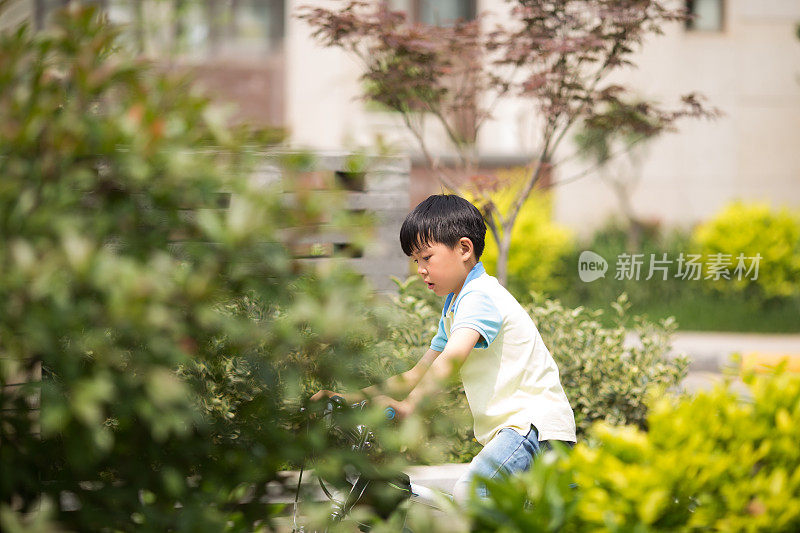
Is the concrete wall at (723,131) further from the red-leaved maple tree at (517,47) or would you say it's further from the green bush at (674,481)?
the green bush at (674,481)

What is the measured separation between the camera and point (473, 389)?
2920 millimetres

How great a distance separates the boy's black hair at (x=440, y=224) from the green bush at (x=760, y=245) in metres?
9.68

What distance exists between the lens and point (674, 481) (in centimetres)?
210

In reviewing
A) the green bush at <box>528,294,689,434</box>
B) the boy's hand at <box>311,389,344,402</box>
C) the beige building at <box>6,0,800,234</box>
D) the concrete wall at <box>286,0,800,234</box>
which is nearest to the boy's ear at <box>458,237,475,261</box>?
the boy's hand at <box>311,389,344,402</box>

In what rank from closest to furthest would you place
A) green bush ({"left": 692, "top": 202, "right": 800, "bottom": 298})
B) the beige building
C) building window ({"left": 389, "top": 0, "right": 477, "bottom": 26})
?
1. green bush ({"left": 692, "top": 202, "right": 800, "bottom": 298})
2. the beige building
3. building window ({"left": 389, "top": 0, "right": 477, "bottom": 26})

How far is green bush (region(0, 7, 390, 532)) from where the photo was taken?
166 cm

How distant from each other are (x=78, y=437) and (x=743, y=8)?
1669 cm

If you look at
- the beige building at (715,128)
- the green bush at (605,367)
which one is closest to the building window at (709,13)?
the beige building at (715,128)

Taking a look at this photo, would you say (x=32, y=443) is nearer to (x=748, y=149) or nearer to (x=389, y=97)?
(x=389, y=97)

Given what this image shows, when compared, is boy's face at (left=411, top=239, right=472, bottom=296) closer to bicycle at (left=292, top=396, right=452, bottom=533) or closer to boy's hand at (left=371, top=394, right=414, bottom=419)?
bicycle at (left=292, top=396, right=452, bottom=533)

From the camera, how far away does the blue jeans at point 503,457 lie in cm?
276

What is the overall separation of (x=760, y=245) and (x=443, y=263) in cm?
991

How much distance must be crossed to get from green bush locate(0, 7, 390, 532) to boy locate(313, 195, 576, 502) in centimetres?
84

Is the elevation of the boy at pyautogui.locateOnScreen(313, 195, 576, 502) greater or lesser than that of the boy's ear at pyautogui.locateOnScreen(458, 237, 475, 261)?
lesser
